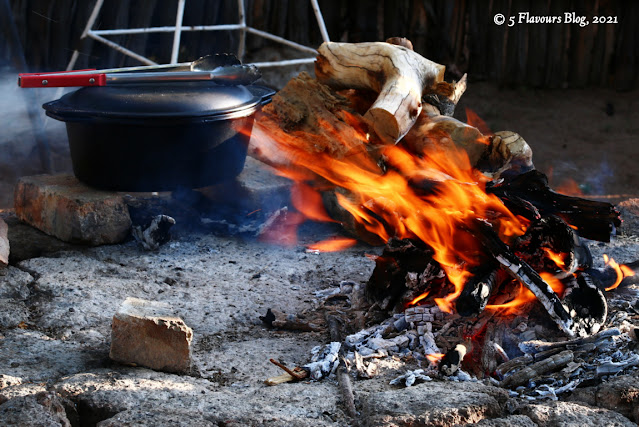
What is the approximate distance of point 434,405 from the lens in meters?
2.17

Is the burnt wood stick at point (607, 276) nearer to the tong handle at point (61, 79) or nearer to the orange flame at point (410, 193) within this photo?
the orange flame at point (410, 193)

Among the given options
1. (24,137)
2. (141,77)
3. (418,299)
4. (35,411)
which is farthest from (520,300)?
(24,137)

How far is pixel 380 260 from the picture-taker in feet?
10.6

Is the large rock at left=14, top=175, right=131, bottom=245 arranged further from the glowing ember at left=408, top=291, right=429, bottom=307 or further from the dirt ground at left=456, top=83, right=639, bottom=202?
the dirt ground at left=456, top=83, right=639, bottom=202

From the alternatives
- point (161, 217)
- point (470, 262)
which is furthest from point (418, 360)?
point (161, 217)

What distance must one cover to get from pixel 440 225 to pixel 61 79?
2.09 m

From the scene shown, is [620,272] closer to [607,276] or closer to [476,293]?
[607,276]

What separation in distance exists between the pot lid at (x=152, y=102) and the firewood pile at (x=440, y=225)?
23.5 inches

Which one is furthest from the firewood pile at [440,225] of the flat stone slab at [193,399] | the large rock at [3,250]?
the large rock at [3,250]

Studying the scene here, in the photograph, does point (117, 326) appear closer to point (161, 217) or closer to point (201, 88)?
point (161, 217)

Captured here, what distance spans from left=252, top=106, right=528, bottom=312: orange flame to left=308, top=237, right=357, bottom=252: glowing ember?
0.63 ft

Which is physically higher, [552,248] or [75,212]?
[552,248]

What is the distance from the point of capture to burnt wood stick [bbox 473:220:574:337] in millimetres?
2689

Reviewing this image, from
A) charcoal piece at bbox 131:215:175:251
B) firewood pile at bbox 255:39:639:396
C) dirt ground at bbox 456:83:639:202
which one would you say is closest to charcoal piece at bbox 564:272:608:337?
firewood pile at bbox 255:39:639:396
